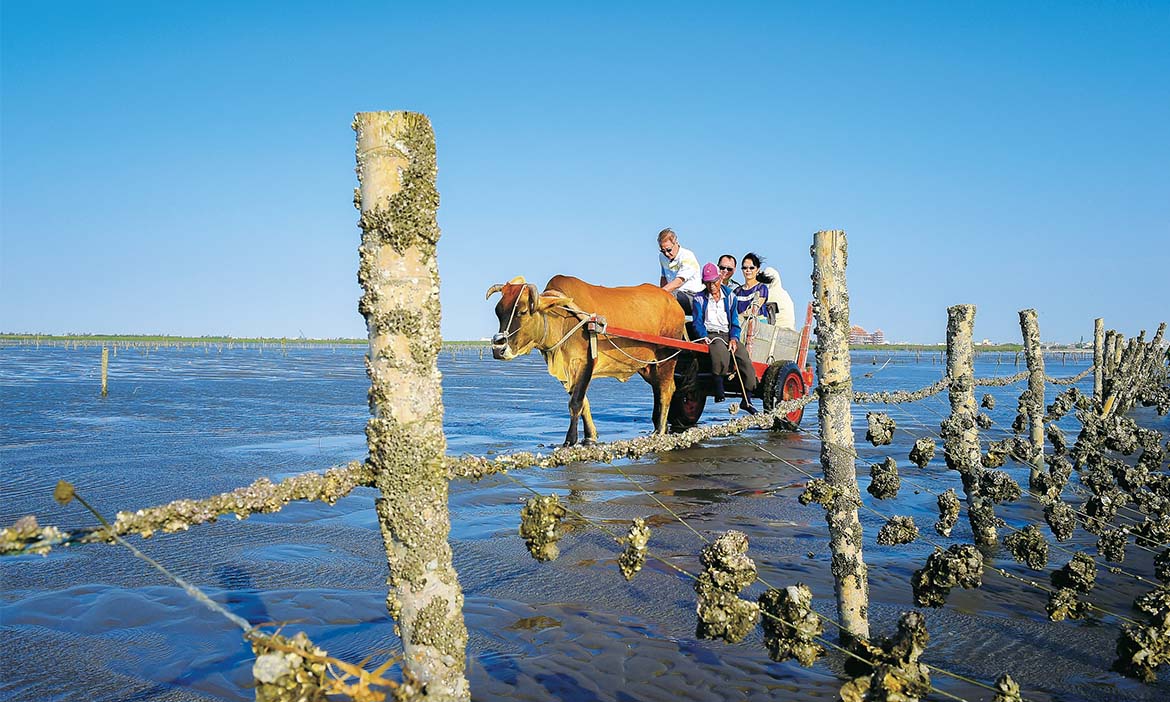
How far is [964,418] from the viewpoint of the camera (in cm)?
711

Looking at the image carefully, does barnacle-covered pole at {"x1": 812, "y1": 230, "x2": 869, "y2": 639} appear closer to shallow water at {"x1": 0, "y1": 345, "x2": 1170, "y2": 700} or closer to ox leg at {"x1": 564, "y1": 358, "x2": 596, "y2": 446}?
shallow water at {"x1": 0, "y1": 345, "x2": 1170, "y2": 700}

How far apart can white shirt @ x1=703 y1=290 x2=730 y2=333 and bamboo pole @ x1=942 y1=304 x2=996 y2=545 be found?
4.91 metres

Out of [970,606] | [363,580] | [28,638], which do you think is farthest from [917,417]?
[28,638]

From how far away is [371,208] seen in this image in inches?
101

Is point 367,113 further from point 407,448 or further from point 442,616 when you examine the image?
point 442,616

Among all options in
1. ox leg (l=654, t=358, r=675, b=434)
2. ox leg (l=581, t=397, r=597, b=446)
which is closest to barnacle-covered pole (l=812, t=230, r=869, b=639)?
ox leg (l=581, t=397, r=597, b=446)

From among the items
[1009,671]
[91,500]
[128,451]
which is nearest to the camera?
[1009,671]

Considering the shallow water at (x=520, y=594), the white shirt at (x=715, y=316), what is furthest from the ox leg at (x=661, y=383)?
the shallow water at (x=520, y=594)

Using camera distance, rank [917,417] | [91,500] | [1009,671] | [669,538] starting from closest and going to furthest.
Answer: [1009,671]
[669,538]
[91,500]
[917,417]

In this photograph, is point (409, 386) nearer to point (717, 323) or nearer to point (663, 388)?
point (663, 388)

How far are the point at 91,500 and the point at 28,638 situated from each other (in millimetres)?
4110

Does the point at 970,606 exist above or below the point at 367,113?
below

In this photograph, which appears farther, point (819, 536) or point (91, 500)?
point (91, 500)

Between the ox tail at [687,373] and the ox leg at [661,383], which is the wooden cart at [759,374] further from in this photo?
the ox leg at [661,383]
